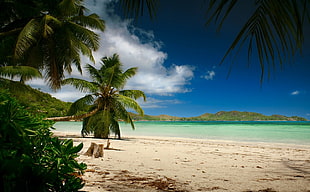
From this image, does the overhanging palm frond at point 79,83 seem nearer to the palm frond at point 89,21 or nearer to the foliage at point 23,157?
the palm frond at point 89,21

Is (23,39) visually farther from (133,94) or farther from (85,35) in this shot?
(133,94)

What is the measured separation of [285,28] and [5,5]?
10.4 meters

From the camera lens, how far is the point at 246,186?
2.58m

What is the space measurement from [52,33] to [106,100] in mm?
4187

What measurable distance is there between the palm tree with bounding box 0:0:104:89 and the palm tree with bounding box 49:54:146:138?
115cm

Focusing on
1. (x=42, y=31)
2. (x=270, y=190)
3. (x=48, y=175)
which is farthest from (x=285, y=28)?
(x=42, y=31)

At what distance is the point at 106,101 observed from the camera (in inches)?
422

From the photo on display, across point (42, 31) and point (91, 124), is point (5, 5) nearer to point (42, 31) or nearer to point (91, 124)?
point (42, 31)

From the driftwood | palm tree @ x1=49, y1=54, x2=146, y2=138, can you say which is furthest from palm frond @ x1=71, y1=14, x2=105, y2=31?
the driftwood

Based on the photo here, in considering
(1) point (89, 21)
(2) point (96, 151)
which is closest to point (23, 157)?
(2) point (96, 151)

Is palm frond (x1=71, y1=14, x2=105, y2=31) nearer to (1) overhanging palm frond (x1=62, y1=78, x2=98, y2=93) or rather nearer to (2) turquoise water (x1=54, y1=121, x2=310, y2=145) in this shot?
(1) overhanging palm frond (x1=62, y1=78, x2=98, y2=93)

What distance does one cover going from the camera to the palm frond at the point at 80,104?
1020cm

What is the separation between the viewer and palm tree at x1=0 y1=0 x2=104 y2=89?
8633mm

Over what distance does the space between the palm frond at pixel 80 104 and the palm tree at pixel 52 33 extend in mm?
1259
